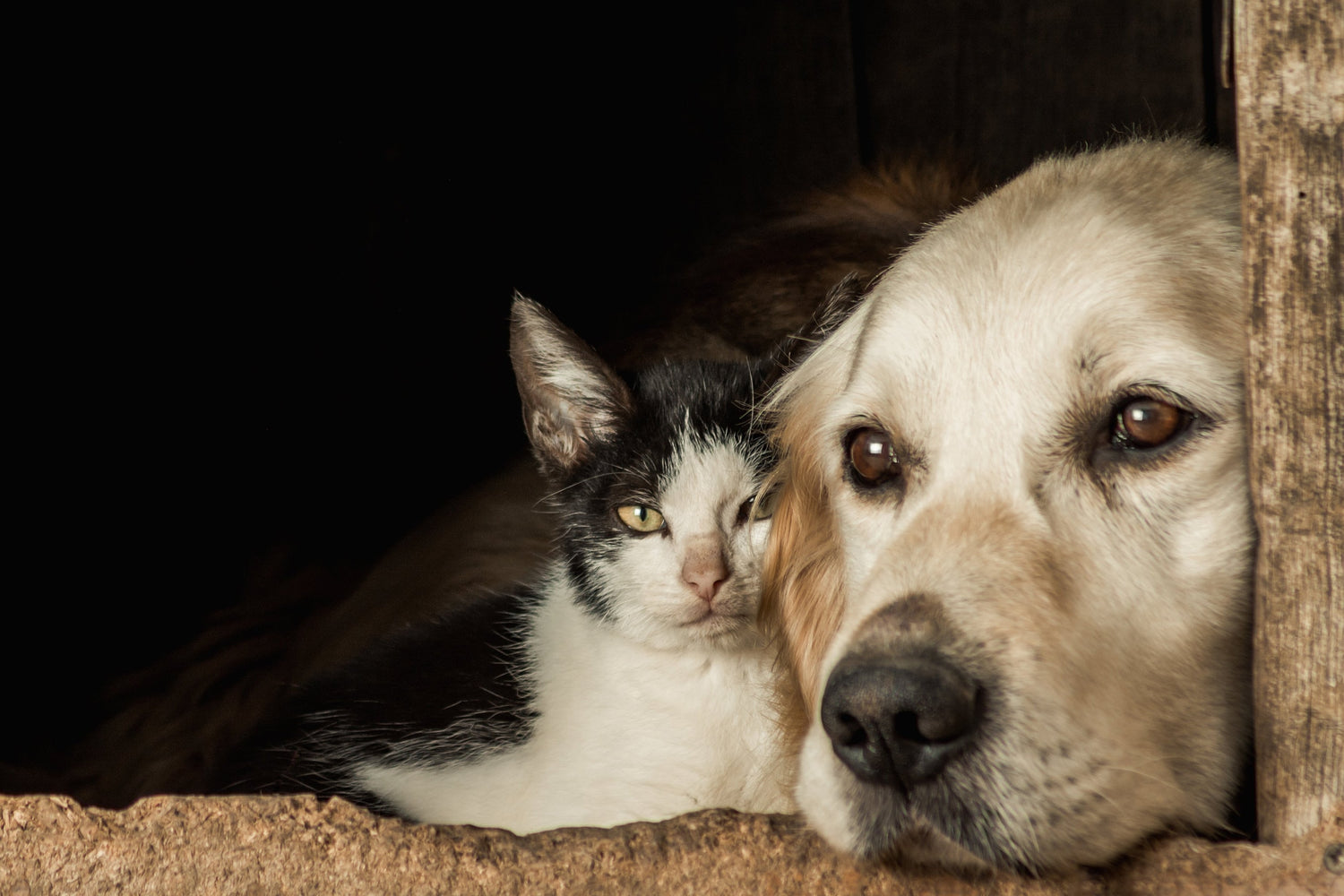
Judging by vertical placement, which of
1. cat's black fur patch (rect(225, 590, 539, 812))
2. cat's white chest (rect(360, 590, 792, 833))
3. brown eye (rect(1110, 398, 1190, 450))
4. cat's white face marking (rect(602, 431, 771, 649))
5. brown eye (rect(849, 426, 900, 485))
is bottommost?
cat's black fur patch (rect(225, 590, 539, 812))

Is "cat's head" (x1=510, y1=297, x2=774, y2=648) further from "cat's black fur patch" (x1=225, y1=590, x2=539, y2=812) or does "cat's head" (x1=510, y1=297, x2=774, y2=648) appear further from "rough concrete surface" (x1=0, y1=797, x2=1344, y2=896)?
"rough concrete surface" (x1=0, y1=797, x2=1344, y2=896)

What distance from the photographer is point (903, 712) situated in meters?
1.40

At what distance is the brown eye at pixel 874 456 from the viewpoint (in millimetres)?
1956

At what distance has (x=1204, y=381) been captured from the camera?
1637mm

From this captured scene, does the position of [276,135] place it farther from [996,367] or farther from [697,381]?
[996,367]

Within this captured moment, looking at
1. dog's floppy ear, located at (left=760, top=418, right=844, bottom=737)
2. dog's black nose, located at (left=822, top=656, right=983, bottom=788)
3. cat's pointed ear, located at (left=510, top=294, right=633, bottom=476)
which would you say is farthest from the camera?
cat's pointed ear, located at (left=510, top=294, right=633, bottom=476)

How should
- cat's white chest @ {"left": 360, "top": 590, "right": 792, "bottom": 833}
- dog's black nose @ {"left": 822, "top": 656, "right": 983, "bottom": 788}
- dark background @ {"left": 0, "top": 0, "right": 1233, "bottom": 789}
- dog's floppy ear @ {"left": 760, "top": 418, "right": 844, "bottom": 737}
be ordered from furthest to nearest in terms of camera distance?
dark background @ {"left": 0, "top": 0, "right": 1233, "bottom": 789}, cat's white chest @ {"left": 360, "top": 590, "right": 792, "bottom": 833}, dog's floppy ear @ {"left": 760, "top": 418, "right": 844, "bottom": 737}, dog's black nose @ {"left": 822, "top": 656, "right": 983, "bottom": 788}

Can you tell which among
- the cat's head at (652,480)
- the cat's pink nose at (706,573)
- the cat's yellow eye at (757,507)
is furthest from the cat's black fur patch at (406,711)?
the cat's yellow eye at (757,507)

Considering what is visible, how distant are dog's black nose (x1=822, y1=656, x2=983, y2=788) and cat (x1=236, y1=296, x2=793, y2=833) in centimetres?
80

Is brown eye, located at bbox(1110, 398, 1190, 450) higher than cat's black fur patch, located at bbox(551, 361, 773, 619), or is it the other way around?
brown eye, located at bbox(1110, 398, 1190, 450)

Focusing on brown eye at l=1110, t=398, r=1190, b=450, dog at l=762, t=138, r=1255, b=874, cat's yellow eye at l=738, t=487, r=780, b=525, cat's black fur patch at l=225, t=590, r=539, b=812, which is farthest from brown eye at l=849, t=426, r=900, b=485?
cat's black fur patch at l=225, t=590, r=539, b=812

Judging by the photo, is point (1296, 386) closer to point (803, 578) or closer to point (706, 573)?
point (803, 578)

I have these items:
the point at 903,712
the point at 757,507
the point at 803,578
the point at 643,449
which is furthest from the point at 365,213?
the point at 903,712

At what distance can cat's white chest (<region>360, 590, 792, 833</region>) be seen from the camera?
7.61 ft
